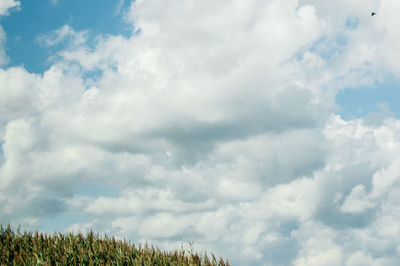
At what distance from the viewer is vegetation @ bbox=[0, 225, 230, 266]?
45.2 feet

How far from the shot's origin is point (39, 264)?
14.1 metres

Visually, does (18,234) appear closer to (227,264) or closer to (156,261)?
(156,261)

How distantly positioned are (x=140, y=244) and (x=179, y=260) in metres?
2.85

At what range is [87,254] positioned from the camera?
1506 cm

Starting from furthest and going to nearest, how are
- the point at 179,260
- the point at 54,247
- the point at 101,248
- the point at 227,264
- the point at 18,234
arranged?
the point at 18,234 < the point at 54,247 < the point at 101,248 < the point at 179,260 < the point at 227,264

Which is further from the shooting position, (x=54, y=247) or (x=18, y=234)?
(x=18, y=234)

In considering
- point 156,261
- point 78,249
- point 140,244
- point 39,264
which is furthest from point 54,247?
point 156,261

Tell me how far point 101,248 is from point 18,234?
23.6ft

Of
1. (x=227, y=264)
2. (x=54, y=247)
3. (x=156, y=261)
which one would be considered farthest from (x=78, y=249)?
(x=227, y=264)

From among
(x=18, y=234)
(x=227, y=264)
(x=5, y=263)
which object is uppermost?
(x=18, y=234)

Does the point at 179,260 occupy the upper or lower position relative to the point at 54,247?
lower

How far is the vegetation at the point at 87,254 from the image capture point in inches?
542

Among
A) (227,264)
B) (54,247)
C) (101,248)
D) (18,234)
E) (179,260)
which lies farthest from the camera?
(18,234)

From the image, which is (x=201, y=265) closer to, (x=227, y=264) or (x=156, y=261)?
(x=227, y=264)
